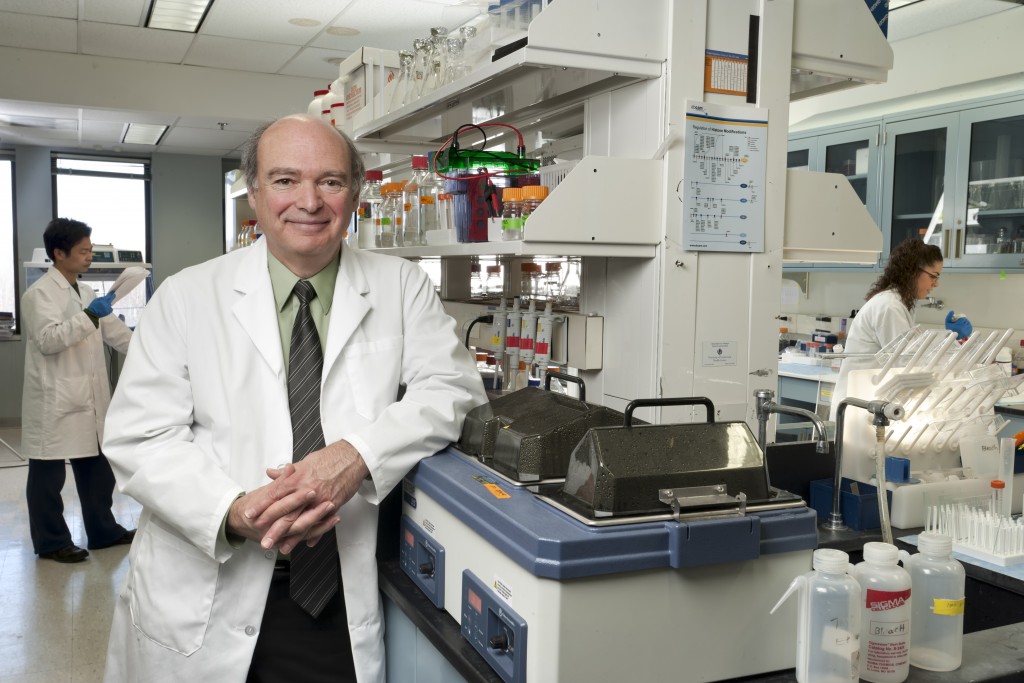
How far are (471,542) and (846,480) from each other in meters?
1.06

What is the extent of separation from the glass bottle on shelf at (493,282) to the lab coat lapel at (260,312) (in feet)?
4.06

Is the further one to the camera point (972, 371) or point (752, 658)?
point (972, 371)

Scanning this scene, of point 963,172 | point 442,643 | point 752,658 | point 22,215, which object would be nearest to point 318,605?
point 442,643

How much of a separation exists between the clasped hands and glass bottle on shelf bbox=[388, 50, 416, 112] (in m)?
1.27

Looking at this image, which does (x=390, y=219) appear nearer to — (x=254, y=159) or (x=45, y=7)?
(x=254, y=159)

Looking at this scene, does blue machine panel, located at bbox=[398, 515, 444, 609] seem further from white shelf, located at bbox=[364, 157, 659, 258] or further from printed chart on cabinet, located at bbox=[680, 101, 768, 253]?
printed chart on cabinet, located at bbox=[680, 101, 768, 253]

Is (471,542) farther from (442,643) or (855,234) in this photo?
(855,234)

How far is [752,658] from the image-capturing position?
107 centimetres

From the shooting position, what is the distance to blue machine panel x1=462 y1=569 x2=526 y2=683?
994mm

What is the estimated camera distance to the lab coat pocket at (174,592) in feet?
4.53

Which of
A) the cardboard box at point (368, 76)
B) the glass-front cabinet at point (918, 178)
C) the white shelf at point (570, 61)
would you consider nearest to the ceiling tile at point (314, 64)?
the cardboard box at point (368, 76)

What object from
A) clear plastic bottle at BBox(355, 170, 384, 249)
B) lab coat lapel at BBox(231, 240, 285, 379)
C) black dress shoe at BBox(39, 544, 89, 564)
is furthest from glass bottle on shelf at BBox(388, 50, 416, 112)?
black dress shoe at BBox(39, 544, 89, 564)

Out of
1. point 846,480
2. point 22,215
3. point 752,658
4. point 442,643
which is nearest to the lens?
point 752,658

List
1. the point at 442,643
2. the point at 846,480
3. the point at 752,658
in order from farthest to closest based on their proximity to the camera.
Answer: the point at 846,480 → the point at 442,643 → the point at 752,658
